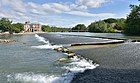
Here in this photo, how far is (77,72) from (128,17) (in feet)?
349

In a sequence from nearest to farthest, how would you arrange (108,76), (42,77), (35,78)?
1. (108,76)
2. (35,78)
3. (42,77)

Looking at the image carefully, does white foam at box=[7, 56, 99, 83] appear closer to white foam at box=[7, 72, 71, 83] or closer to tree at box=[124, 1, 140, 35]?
white foam at box=[7, 72, 71, 83]

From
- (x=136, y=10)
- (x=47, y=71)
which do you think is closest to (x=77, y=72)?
(x=47, y=71)

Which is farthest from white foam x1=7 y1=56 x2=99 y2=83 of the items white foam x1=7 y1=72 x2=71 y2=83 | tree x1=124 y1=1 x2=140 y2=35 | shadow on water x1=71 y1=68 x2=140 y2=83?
tree x1=124 y1=1 x2=140 y2=35

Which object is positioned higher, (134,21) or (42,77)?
(134,21)

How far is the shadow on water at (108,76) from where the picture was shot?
63.1ft

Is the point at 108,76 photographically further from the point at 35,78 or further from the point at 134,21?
the point at 134,21

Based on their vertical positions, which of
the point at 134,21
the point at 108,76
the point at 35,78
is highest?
the point at 134,21

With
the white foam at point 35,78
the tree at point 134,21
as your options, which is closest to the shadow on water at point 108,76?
the white foam at point 35,78

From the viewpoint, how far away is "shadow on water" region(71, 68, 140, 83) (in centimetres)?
1923

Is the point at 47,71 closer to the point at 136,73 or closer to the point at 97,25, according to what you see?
the point at 136,73

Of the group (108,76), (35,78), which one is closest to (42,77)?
(35,78)

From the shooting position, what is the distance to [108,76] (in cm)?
2070

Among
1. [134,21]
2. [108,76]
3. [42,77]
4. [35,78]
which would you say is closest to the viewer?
[108,76]
